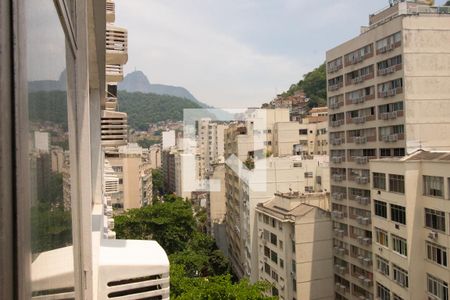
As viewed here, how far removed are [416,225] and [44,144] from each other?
577 centimetres

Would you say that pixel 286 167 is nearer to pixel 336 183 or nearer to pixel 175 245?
pixel 336 183

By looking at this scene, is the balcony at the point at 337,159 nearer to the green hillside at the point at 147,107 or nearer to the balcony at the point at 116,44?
the balcony at the point at 116,44

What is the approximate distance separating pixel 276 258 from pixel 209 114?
4.45m

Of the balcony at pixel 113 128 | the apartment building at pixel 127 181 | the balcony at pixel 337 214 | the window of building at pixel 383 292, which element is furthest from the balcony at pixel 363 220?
the apartment building at pixel 127 181

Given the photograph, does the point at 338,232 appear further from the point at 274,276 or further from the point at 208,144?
the point at 208,144

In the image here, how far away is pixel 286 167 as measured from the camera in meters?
9.56

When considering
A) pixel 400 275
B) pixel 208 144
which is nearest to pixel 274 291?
pixel 400 275

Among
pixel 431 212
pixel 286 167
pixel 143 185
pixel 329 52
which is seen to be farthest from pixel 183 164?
pixel 431 212

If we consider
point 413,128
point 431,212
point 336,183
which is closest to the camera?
point 431,212

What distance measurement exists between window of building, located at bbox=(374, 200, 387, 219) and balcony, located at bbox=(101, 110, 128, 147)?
430 cm

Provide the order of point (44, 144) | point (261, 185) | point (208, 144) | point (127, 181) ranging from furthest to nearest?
point (208, 144) → point (127, 181) → point (261, 185) → point (44, 144)

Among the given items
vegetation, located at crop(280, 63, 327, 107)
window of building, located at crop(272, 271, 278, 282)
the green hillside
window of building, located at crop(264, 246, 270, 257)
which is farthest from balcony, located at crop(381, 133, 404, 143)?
the green hillside

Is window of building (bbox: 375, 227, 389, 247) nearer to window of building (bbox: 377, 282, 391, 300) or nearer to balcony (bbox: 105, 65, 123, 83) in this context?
window of building (bbox: 377, 282, 391, 300)

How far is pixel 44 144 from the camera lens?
29cm
